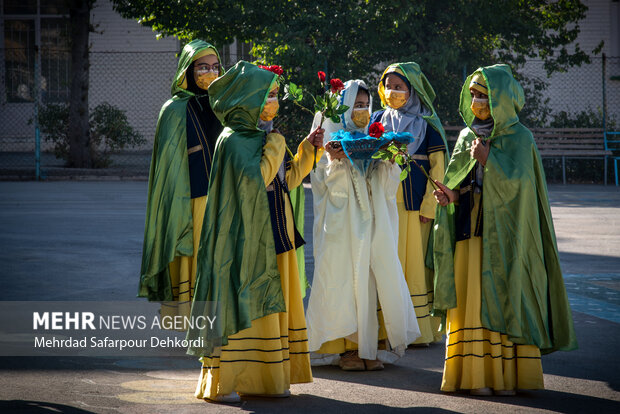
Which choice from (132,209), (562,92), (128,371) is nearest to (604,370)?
(128,371)

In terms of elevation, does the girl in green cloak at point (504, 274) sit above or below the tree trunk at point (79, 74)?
below

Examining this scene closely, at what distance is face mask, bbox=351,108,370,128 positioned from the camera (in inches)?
247

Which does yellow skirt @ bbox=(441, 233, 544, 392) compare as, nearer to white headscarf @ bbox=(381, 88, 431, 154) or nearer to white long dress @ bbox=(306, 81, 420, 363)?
white long dress @ bbox=(306, 81, 420, 363)

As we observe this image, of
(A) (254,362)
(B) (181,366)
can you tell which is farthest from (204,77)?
(A) (254,362)

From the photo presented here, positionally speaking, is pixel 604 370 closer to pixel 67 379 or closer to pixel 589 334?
pixel 589 334

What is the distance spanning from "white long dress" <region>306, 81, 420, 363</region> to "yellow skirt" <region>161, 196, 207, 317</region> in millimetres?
862

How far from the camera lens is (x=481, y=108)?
5.34 m

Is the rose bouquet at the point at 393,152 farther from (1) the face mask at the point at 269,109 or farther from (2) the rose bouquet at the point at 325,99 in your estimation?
(1) the face mask at the point at 269,109

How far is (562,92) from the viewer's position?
23.5m

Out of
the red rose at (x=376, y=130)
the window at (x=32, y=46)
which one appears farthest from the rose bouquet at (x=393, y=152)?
the window at (x=32, y=46)

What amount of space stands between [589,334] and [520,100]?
2.55 metres

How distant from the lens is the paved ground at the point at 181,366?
16.5ft

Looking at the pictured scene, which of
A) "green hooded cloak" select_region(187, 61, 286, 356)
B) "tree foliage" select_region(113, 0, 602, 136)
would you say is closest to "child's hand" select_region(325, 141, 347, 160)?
"green hooded cloak" select_region(187, 61, 286, 356)

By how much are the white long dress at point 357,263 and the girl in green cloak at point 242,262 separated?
89 cm
